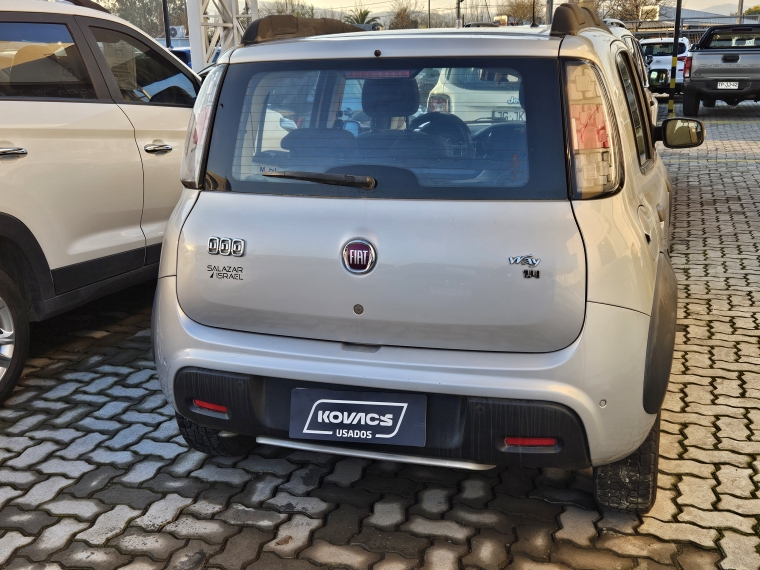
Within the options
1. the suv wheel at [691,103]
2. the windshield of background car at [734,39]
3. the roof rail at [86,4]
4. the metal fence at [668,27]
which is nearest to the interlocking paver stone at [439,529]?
the roof rail at [86,4]

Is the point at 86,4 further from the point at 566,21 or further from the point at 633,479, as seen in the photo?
the point at 633,479

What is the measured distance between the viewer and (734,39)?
1688cm

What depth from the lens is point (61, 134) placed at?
4102 mm

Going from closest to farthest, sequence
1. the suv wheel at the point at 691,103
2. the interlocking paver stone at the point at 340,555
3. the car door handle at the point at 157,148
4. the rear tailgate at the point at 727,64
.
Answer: the interlocking paver stone at the point at 340,555 → the car door handle at the point at 157,148 → the rear tailgate at the point at 727,64 → the suv wheel at the point at 691,103

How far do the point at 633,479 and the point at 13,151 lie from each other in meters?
3.07

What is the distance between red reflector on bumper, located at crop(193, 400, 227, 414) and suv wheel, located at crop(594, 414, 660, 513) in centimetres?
129

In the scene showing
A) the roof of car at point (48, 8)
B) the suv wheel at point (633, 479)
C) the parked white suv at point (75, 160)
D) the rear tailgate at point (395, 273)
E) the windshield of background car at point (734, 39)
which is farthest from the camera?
the windshield of background car at point (734, 39)

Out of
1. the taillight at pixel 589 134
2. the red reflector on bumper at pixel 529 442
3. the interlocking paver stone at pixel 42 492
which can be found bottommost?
the interlocking paver stone at pixel 42 492

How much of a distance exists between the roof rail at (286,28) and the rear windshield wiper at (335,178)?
61 cm

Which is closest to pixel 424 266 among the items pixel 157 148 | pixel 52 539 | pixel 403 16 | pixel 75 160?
pixel 52 539

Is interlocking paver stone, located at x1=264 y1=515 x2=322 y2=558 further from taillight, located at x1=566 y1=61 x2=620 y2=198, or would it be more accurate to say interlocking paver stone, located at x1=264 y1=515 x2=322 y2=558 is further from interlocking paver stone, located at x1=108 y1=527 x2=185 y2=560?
taillight, located at x1=566 y1=61 x2=620 y2=198

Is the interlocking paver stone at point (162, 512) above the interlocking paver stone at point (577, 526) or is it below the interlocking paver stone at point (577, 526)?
above

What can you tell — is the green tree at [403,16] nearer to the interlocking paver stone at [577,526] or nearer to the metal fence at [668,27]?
the metal fence at [668,27]

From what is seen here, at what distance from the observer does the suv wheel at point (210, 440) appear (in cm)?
317
